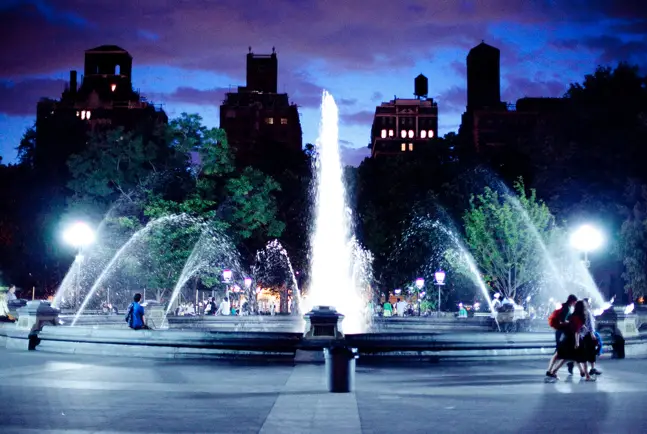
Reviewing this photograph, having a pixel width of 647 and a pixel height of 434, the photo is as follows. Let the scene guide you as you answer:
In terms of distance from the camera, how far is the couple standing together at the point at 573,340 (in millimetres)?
15922

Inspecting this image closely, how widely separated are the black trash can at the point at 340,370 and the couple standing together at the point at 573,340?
15.7 ft

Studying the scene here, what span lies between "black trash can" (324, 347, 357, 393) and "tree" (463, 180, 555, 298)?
141 feet

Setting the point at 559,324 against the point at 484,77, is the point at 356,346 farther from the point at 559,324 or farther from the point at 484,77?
the point at 484,77

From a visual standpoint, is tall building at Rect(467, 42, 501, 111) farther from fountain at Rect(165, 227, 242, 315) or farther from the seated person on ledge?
the seated person on ledge

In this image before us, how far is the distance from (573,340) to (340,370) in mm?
5478

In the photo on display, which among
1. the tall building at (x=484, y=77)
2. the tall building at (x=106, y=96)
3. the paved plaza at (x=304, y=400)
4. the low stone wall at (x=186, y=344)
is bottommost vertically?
the paved plaza at (x=304, y=400)

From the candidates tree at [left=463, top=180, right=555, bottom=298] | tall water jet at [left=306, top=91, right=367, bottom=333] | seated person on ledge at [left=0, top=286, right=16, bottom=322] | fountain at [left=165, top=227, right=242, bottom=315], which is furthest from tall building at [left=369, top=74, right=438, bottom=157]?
seated person on ledge at [left=0, top=286, right=16, bottom=322]

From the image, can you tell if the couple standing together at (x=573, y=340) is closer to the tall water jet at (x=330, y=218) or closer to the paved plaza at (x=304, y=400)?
the paved plaza at (x=304, y=400)

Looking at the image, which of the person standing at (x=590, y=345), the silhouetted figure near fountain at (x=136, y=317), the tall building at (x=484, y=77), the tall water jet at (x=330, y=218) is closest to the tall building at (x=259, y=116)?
the tall building at (x=484, y=77)

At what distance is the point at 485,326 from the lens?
36875 mm

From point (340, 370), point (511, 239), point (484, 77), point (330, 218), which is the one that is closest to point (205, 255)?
point (330, 218)

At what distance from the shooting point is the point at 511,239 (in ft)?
182

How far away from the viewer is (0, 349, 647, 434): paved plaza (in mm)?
10234

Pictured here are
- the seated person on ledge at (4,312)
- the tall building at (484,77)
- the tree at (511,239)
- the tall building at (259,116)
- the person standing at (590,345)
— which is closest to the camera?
the person standing at (590,345)
